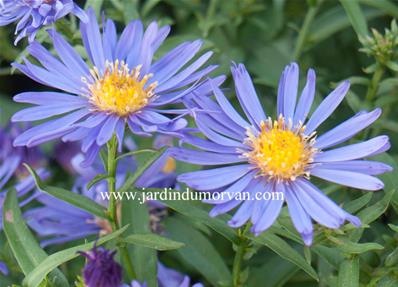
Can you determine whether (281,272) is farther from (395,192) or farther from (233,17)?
(233,17)

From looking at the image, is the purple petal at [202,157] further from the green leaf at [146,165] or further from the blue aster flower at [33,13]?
the blue aster flower at [33,13]

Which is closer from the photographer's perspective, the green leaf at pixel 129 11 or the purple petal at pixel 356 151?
the purple petal at pixel 356 151

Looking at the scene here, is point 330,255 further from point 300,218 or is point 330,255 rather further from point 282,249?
point 300,218

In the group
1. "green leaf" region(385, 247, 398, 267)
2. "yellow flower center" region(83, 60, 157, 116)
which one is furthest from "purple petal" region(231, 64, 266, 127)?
"green leaf" region(385, 247, 398, 267)

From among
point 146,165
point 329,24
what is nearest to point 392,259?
point 146,165

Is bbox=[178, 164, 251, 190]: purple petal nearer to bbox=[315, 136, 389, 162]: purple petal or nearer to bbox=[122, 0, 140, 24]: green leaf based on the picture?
bbox=[315, 136, 389, 162]: purple petal

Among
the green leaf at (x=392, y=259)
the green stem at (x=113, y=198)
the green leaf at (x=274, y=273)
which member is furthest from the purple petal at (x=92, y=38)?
the green leaf at (x=392, y=259)
